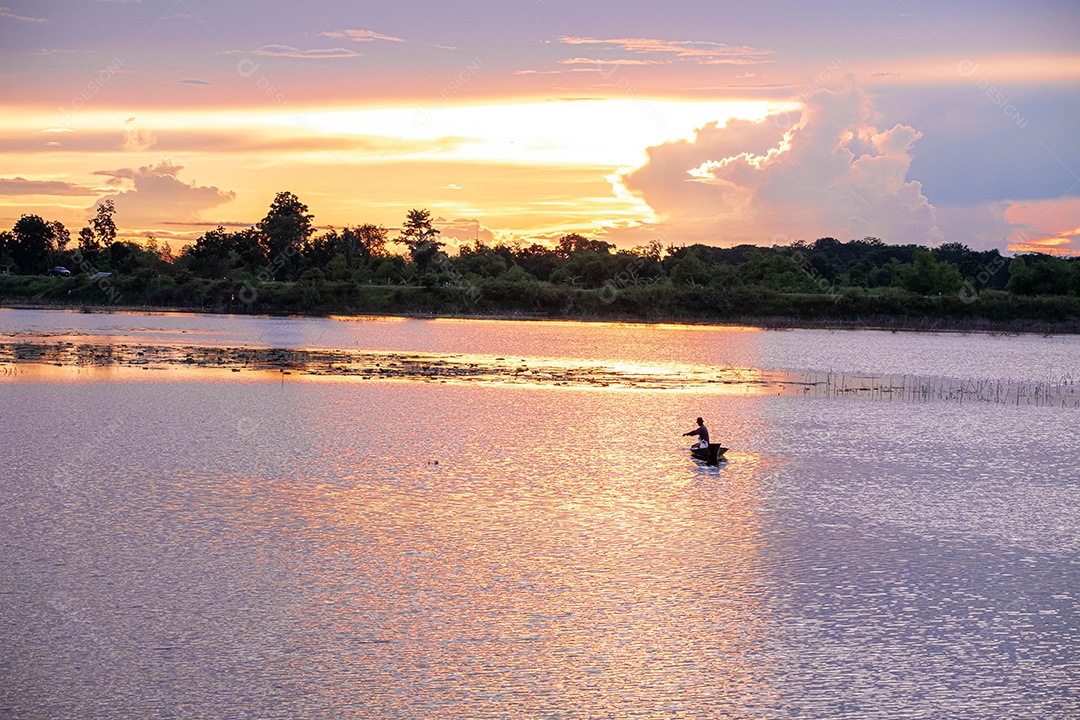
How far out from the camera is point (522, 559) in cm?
1675

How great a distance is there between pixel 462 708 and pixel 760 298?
11397cm

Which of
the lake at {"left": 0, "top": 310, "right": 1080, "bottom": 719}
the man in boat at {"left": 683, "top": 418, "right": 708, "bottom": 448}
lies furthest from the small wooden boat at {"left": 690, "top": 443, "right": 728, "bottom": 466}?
the lake at {"left": 0, "top": 310, "right": 1080, "bottom": 719}

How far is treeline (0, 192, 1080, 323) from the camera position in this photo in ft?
391

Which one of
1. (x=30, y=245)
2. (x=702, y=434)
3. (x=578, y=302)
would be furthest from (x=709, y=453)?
(x=30, y=245)

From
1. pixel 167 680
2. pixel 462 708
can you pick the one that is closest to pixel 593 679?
pixel 462 708

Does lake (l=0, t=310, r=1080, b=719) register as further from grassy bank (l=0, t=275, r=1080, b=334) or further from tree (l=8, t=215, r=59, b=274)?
tree (l=8, t=215, r=59, b=274)

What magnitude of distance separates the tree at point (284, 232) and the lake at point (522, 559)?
98.1m

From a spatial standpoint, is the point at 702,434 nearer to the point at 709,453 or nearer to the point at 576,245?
the point at 709,453

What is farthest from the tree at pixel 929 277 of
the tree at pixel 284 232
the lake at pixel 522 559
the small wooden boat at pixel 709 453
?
the small wooden boat at pixel 709 453

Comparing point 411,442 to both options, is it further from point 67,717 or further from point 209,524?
point 67,717

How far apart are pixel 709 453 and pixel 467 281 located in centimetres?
10463

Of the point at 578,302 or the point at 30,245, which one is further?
the point at 30,245

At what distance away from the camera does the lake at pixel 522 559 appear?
38.9ft

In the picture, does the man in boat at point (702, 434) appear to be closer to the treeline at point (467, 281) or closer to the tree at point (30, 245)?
the treeline at point (467, 281)
